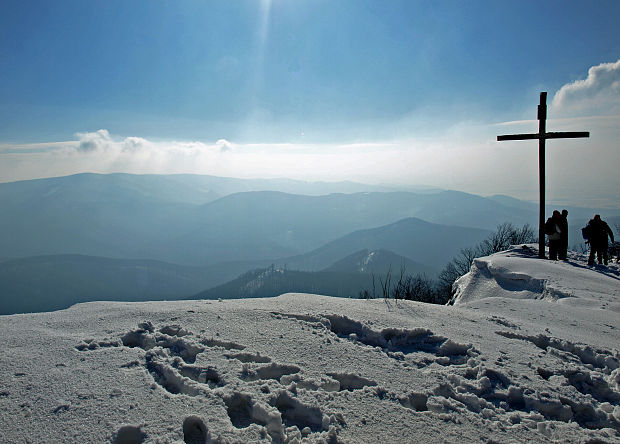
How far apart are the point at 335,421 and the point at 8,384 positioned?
2585mm

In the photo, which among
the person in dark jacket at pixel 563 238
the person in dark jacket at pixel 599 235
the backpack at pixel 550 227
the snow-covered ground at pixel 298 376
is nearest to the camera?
the snow-covered ground at pixel 298 376

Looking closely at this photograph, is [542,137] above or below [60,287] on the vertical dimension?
above

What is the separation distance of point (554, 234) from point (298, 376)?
37.0 feet

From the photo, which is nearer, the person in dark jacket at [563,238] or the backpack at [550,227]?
the person in dark jacket at [563,238]

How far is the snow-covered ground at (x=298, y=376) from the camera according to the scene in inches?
91.0

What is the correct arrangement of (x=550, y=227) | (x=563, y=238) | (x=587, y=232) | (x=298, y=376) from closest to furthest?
(x=298, y=376) < (x=563, y=238) < (x=550, y=227) < (x=587, y=232)

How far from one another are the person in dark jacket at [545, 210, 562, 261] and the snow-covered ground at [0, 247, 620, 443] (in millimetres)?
7179

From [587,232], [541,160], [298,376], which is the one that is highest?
[541,160]

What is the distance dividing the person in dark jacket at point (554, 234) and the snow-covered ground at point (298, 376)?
23.6ft

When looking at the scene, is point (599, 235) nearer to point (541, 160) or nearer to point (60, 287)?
point (541, 160)

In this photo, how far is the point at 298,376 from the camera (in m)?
2.87

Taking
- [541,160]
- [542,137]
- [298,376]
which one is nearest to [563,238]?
[541,160]

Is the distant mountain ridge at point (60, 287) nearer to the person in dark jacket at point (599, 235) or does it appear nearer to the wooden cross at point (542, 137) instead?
the wooden cross at point (542, 137)

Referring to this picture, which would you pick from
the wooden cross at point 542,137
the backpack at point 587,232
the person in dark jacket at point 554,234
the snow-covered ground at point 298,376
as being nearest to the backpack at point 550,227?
the person in dark jacket at point 554,234
